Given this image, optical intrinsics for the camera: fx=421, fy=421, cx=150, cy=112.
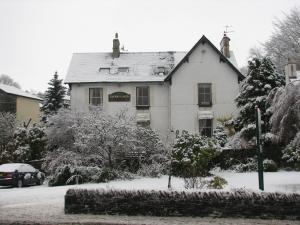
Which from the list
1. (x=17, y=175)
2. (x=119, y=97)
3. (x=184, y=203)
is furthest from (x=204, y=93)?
(x=184, y=203)

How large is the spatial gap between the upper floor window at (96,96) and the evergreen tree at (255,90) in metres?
11.8

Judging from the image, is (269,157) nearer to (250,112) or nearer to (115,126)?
(250,112)

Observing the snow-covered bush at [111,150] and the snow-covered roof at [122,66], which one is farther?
the snow-covered roof at [122,66]

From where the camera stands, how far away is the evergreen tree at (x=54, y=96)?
36562 mm

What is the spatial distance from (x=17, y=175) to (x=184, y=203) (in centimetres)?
1299

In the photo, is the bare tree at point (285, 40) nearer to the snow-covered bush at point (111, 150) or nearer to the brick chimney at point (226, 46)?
the brick chimney at point (226, 46)

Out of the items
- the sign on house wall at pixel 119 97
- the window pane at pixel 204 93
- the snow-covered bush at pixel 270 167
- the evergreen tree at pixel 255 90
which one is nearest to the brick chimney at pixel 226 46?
the window pane at pixel 204 93

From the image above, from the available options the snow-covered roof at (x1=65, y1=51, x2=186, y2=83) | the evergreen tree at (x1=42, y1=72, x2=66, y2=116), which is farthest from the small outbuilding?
the snow-covered roof at (x1=65, y1=51, x2=186, y2=83)

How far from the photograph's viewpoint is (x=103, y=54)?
3662 cm

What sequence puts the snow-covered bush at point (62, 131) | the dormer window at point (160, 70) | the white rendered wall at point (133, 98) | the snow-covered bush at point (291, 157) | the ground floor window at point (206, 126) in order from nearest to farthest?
the snow-covered bush at point (291, 157), the snow-covered bush at point (62, 131), the ground floor window at point (206, 126), the white rendered wall at point (133, 98), the dormer window at point (160, 70)

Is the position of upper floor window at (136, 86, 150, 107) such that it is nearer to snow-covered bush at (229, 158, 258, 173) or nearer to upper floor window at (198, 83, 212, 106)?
upper floor window at (198, 83, 212, 106)

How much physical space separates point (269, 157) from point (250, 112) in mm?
2913

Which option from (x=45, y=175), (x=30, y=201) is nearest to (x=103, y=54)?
(x=45, y=175)

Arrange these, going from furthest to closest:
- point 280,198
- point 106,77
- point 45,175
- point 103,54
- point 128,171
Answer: point 103,54 < point 106,77 < point 45,175 < point 128,171 < point 280,198
